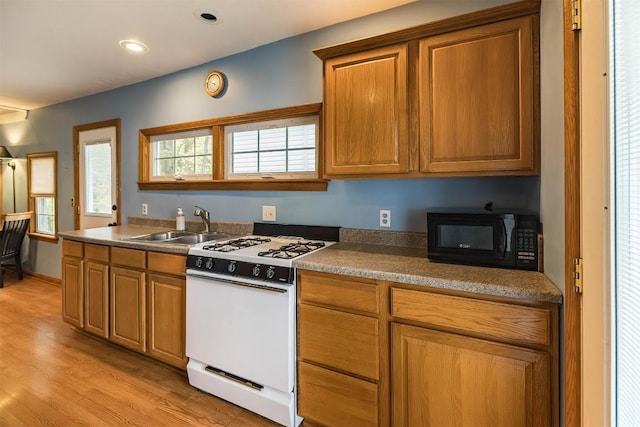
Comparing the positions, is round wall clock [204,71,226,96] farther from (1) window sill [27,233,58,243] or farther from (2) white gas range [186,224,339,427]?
(1) window sill [27,233,58,243]

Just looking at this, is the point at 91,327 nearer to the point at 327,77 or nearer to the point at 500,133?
the point at 327,77

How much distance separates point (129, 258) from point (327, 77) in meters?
1.88

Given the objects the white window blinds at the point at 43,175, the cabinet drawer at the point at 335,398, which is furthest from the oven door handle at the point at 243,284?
the white window blinds at the point at 43,175

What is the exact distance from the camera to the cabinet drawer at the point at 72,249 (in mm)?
2613

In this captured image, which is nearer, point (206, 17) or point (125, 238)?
point (206, 17)

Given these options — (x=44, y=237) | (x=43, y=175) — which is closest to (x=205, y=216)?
(x=44, y=237)

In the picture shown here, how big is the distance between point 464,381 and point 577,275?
2.05ft

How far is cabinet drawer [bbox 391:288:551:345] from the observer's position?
1.16m

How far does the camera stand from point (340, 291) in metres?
1.53

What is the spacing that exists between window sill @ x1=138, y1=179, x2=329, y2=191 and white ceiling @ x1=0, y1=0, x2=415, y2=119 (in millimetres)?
1083

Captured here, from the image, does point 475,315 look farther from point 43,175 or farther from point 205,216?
point 43,175

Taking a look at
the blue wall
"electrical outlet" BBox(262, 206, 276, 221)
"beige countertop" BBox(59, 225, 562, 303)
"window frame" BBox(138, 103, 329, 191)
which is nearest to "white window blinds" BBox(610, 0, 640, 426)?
"beige countertop" BBox(59, 225, 562, 303)

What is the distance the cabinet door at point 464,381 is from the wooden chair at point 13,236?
517 centimetres

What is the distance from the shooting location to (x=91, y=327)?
2574 millimetres
